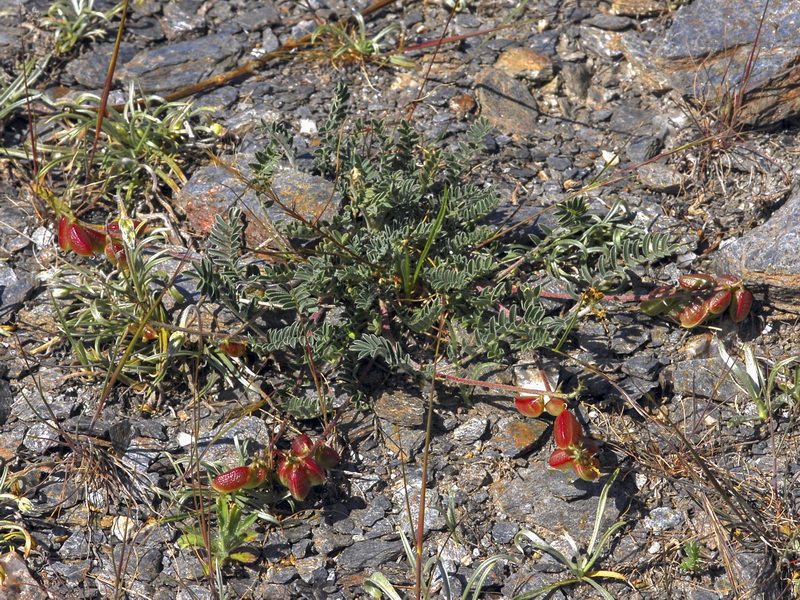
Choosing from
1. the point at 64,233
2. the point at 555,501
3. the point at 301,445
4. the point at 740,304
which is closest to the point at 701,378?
the point at 740,304

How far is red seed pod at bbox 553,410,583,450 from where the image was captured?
8.89 feet

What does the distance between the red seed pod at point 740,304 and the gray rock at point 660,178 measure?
2.45 feet

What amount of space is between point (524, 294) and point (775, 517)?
3.89ft

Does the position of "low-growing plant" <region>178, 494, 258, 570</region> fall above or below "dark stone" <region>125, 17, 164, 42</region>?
below

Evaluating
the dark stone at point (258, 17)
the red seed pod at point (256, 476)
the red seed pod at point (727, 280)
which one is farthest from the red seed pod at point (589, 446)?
the dark stone at point (258, 17)

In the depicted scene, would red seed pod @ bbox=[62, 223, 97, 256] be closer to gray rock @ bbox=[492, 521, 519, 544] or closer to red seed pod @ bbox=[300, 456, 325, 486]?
red seed pod @ bbox=[300, 456, 325, 486]

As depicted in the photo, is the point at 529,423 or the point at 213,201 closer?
the point at 529,423

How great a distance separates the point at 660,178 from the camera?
3.63m

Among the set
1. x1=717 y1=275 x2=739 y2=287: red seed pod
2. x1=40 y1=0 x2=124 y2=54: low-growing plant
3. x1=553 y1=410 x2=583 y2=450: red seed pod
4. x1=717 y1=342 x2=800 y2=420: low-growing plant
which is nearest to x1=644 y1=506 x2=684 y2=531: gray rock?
x1=553 y1=410 x2=583 y2=450: red seed pod

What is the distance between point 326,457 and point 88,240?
4.52ft

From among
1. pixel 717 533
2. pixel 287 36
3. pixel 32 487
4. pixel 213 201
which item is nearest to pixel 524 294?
pixel 717 533

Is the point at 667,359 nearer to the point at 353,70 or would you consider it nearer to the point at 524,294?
the point at 524,294

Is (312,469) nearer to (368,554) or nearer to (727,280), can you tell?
(368,554)

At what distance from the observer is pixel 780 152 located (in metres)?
3.60
